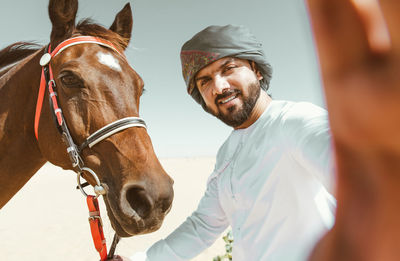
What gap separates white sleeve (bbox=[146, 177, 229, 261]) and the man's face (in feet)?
1.94

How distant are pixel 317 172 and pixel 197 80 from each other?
1450 mm

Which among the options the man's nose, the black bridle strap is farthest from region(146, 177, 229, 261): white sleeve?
the black bridle strap

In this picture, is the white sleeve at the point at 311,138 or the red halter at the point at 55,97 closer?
the white sleeve at the point at 311,138

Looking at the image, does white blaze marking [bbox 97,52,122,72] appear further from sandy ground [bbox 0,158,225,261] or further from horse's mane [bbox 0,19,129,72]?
sandy ground [bbox 0,158,225,261]

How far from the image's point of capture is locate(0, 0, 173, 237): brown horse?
6.00 feet

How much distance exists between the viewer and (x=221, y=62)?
2230 mm

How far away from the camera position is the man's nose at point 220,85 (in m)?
2.11

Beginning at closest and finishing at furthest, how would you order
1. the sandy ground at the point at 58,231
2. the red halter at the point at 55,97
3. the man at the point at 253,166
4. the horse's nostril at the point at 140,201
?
the man at the point at 253,166 < the horse's nostril at the point at 140,201 < the red halter at the point at 55,97 < the sandy ground at the point at 58,231

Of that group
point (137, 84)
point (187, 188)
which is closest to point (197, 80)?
point (137, 84)

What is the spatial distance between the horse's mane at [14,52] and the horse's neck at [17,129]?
644 millimetres

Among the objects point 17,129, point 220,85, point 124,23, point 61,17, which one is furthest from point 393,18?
point 124,23

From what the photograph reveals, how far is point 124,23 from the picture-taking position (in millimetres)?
3314

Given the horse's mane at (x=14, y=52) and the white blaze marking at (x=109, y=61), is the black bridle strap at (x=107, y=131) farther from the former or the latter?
the horse's mane at (x=14, y=52)

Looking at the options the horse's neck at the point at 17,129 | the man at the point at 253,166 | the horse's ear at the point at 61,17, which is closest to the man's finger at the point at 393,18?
the man at the point at 253,166
